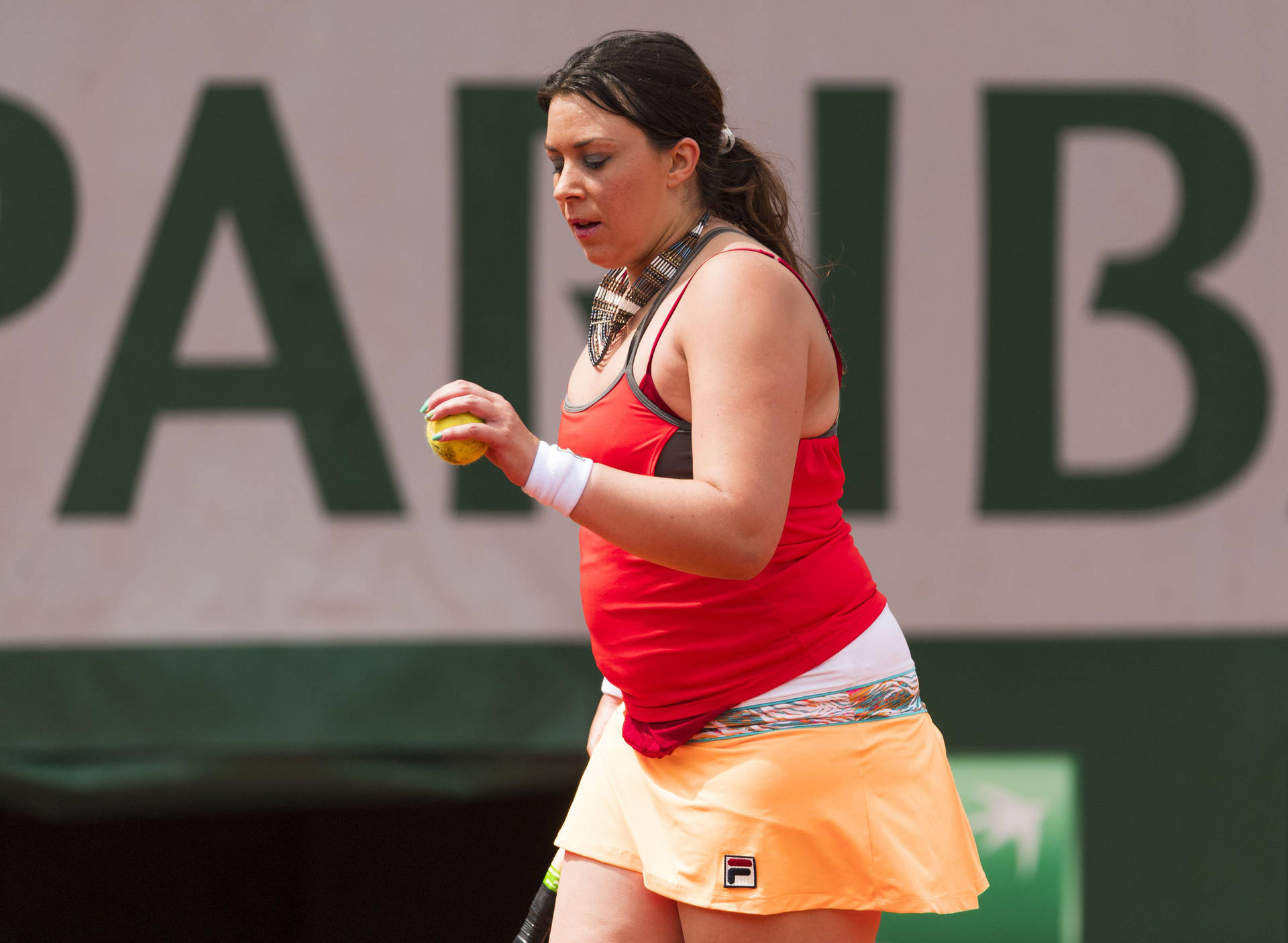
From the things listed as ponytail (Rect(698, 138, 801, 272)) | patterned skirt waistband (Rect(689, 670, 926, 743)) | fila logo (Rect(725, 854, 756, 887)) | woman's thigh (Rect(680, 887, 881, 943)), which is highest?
ponytail (Rect(698, 138, 801, 272))

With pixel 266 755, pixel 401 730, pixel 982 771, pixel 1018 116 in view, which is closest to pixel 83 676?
pixel 266 755

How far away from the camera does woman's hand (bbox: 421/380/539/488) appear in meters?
1.33

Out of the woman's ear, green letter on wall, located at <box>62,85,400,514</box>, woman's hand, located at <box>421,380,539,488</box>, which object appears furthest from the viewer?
green letter on wall, located at <box>62,85,400,514</box>

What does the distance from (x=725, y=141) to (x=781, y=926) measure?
93cm

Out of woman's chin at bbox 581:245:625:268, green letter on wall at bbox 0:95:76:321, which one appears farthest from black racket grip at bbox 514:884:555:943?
green letter on wall at bbox 0:95:76:321

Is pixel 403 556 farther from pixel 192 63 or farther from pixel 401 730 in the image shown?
pixel 192 63

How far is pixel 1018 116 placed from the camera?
3.21 m

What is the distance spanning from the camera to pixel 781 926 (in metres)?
1.48

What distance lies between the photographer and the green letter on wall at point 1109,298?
322 centimetres

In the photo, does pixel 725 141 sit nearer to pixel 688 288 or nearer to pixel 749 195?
pixel 749 195

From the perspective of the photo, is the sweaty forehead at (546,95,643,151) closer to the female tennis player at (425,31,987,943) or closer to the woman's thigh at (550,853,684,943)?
the female tennis player at (425,31,987,943)

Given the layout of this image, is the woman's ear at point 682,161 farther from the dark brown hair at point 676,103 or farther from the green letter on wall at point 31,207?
the green letter on wall at point 31,207

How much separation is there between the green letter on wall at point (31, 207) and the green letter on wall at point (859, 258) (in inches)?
69.8

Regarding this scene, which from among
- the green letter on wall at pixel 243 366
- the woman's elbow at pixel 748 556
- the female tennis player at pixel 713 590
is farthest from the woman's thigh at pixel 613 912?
the green letter on wall at pixel 243 366
